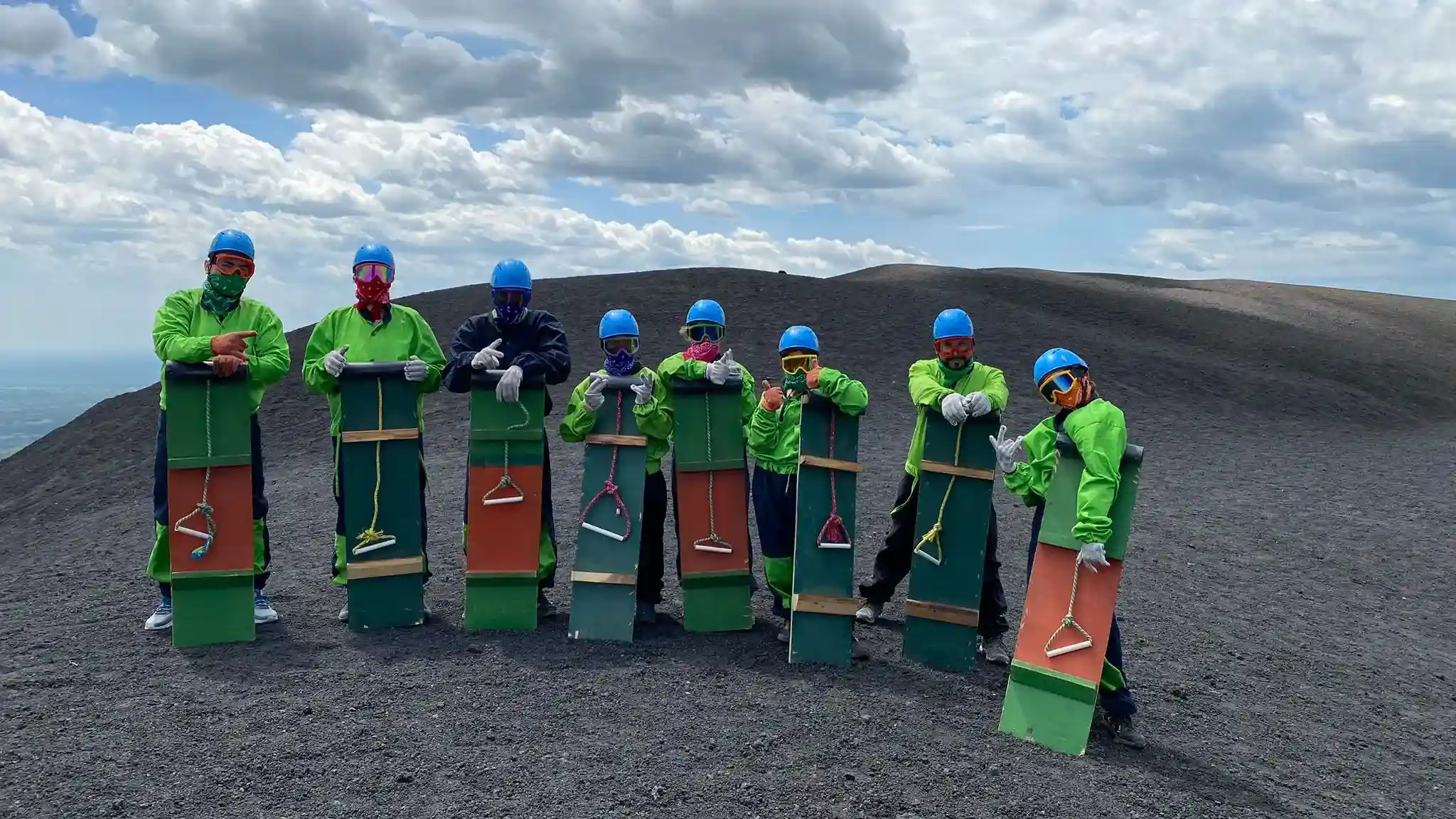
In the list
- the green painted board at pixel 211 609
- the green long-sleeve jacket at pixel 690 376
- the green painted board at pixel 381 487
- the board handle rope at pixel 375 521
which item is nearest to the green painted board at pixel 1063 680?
the green long-sleeve jacket at pixel 690 376

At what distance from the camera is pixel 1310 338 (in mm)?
25422

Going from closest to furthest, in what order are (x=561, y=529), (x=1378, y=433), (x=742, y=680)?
(x=742, y=680), (x=561, y=529), (x=1378, y=433)

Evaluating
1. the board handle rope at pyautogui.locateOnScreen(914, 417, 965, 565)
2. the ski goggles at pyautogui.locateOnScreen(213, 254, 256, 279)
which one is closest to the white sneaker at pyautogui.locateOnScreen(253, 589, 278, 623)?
the ski goggles at pyautogui.locateOnScreen(213, 254, 256, 279)

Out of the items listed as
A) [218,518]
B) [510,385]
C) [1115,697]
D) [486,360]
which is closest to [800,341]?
[510,385]

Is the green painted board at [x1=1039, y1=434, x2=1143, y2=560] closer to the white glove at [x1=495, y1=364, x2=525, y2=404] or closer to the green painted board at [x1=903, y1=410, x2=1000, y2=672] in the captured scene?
Result: the green painted board at [x1=903, y1=410, x2=1000, y2=672]

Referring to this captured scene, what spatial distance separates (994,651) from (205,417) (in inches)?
202

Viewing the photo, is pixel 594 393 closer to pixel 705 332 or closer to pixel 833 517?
pixel 705 332

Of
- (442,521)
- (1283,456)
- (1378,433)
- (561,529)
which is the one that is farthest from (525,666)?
(1378,433)

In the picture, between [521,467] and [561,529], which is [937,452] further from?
[561,529]

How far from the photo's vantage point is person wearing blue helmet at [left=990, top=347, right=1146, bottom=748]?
496 centimetres

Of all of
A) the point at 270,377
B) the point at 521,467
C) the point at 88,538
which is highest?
the point at 270,377

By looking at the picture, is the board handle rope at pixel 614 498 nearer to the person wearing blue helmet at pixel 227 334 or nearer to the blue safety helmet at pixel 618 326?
the blue safety helmet at pixel 618 326

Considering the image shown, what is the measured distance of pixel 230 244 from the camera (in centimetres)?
627

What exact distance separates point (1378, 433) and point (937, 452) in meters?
16.8
